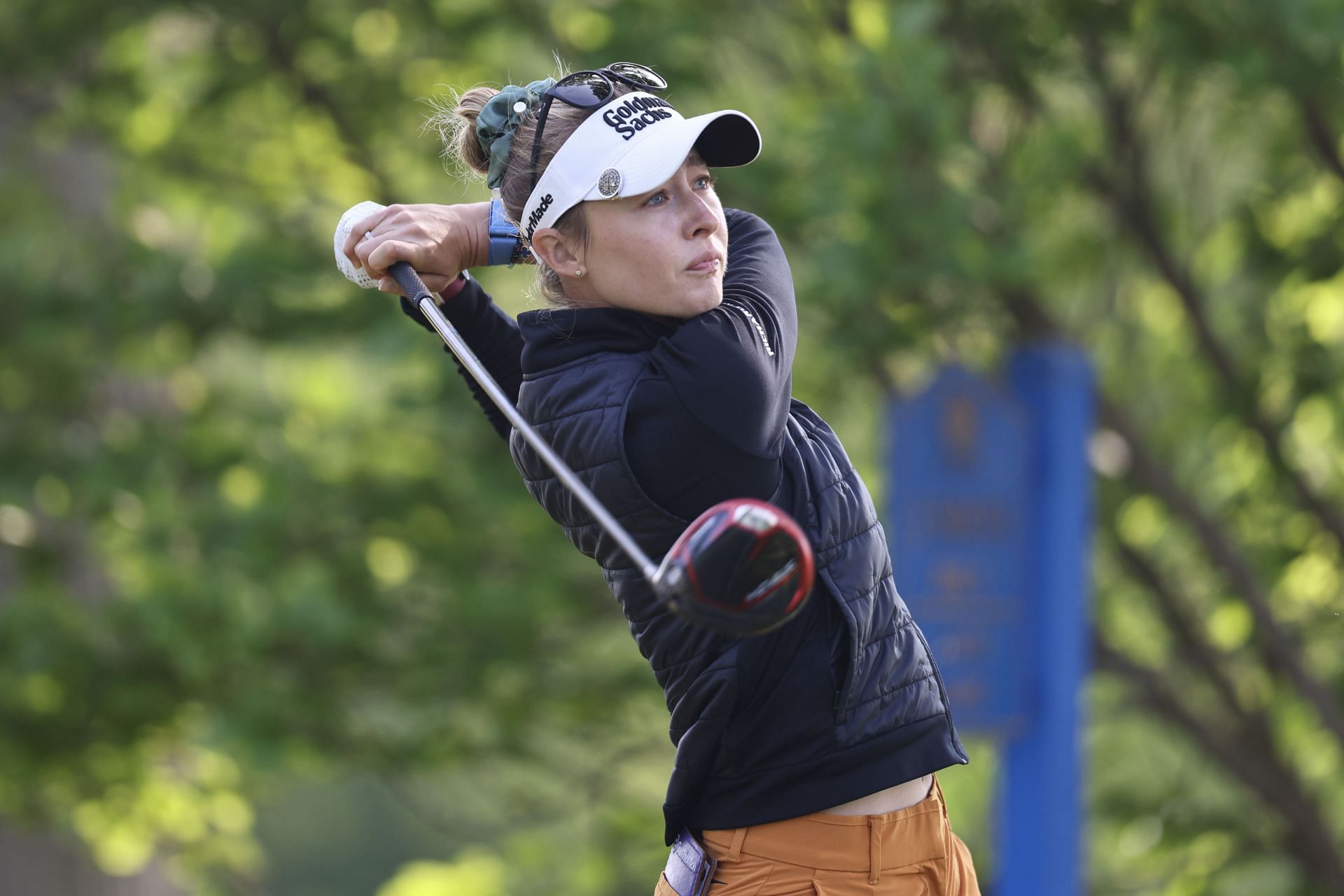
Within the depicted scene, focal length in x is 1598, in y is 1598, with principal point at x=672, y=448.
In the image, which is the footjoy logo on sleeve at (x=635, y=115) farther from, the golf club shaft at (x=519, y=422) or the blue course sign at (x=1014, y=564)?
the blue course sign at (x=1014, y=564)

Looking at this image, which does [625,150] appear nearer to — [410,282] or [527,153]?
[527,153]

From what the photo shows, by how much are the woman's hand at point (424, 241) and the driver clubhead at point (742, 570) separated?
789 mm

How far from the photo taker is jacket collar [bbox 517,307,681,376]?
6.77ft

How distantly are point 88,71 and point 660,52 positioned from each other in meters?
2.58

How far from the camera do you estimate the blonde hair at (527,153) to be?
2.13 meters

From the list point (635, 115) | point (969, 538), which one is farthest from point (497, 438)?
point (635, 115)

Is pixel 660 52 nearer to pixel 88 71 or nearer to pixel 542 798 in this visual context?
pixel 88 71

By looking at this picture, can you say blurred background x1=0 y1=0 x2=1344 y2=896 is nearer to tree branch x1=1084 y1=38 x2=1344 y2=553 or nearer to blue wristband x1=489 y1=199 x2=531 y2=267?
tree branch x1=1084 y1=38 x2=1344 y2=553

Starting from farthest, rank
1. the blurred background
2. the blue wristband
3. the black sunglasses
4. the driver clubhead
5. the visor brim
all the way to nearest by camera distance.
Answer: the blurred background < the blue wristband < the black sunglasses < the visor brim < the driver clubhead

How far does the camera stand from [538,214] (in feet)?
7.02

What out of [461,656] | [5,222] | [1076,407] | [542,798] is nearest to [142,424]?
[5,222]

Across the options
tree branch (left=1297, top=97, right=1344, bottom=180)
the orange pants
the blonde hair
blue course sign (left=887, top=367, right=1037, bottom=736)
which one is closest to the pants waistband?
the orange pants

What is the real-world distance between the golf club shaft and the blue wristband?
122mm

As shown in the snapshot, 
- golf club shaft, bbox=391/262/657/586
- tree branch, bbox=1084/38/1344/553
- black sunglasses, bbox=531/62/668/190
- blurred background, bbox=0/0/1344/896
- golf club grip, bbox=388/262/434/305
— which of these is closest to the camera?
golf club shaft, bbox=391/262/657/586
